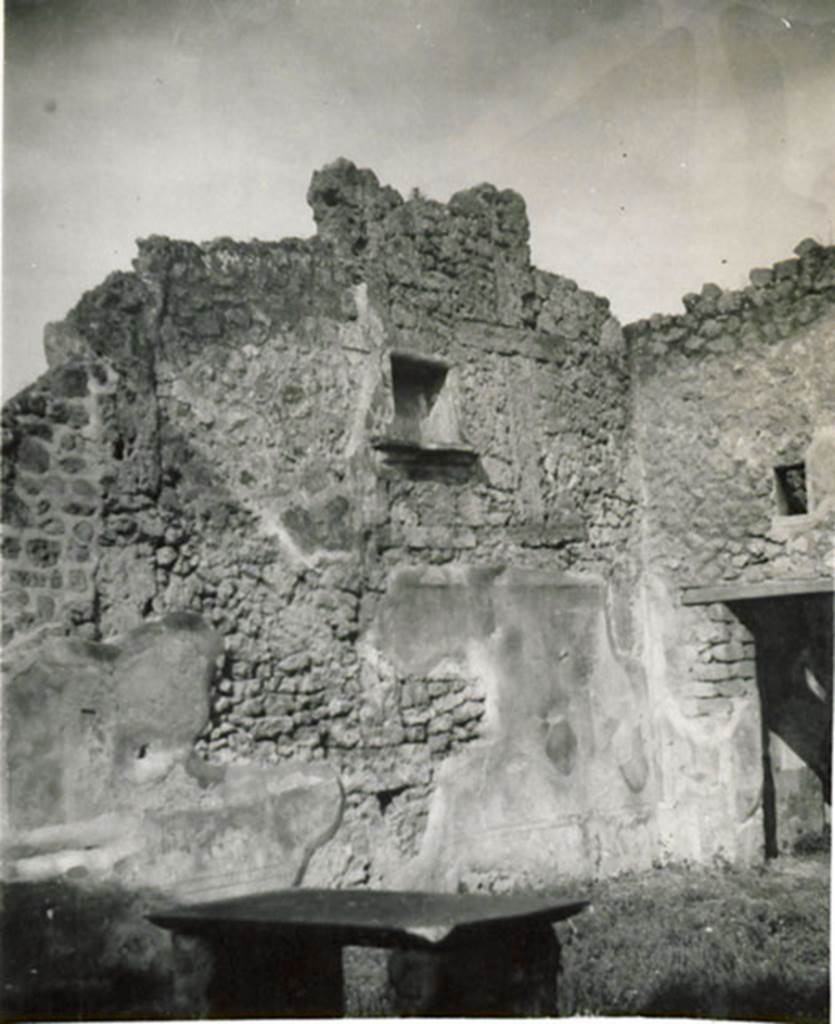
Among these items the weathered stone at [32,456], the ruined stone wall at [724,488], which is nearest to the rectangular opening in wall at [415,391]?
the ruined stone wall at [724,488]

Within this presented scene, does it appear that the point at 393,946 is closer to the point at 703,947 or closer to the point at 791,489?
the point at 703,947

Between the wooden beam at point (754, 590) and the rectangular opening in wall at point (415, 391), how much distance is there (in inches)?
81.3

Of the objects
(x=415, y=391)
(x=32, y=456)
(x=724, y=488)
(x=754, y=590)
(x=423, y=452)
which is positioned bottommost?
A: (x=754, y=590)

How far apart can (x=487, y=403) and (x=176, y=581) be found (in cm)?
232

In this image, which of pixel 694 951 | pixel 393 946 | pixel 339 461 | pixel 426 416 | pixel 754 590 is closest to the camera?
pixel 393 946

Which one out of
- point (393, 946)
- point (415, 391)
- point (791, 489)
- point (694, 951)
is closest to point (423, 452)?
point (415, 391)

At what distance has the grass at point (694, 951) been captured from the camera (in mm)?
4859

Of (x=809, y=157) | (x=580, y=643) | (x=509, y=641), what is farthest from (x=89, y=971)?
(x=809, y=157)

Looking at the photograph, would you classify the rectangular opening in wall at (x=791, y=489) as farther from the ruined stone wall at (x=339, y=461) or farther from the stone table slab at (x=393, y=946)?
the stone table slab at (x=393, y=946)

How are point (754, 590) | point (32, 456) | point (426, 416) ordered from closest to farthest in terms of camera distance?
1. point (32, 456)
2. point (426, 416)
3. point (754, 590)

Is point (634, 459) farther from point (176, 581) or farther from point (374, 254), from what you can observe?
point (176, 581)

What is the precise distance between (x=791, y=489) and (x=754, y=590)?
2.16ft

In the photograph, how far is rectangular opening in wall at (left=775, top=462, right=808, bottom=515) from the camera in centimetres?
699

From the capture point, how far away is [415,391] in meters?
6.68
